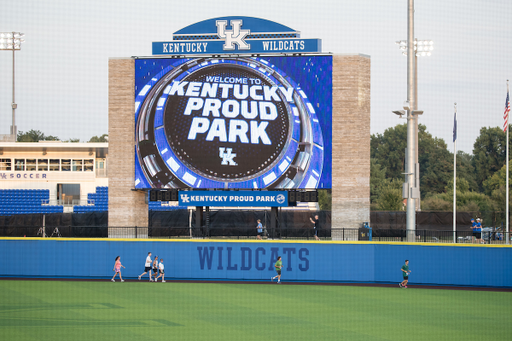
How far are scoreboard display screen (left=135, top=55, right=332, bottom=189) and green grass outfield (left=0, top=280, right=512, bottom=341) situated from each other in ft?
16.3

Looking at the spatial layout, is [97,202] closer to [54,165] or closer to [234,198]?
[54,165]

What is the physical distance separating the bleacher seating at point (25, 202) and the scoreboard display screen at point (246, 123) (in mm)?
21265

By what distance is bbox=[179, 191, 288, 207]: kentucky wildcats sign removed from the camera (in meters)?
25.3

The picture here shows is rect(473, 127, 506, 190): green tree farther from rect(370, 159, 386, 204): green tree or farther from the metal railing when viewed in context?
the metal railing

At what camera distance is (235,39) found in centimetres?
2562

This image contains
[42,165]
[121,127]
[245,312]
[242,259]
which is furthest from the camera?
[42,165]

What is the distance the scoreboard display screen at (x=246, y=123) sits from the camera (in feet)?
81.4

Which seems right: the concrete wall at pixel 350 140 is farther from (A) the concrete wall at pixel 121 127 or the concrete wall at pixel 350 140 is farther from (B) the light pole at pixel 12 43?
(B) the light pole at pixel 12 43

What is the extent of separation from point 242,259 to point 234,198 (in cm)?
283

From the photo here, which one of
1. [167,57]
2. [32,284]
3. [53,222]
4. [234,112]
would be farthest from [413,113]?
[53,222]

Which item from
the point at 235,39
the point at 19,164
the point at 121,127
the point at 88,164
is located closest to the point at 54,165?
the point at 88,164

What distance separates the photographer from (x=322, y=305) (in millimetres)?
18172

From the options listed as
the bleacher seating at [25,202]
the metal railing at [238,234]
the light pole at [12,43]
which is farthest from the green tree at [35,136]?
the metal railing at [238,234]

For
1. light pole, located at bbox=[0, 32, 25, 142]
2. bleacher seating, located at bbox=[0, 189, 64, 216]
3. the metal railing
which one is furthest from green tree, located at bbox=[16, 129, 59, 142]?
the metal railing
